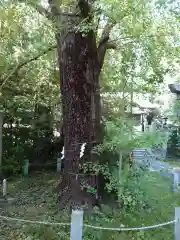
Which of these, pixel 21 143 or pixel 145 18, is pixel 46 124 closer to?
pixel 21 143

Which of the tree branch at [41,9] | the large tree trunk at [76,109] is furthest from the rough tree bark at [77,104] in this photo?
the tree branch at [41,9]

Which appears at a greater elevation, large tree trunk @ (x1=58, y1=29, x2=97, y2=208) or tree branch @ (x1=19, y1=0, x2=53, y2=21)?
tree branch @ (x1=19, y1=0, x2=53, y2=21)

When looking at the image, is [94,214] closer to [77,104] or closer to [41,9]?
[77,104]

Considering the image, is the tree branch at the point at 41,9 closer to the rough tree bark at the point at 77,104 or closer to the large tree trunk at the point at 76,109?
the rough tree bark at the point at 77,104

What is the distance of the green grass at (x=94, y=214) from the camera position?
17.4ft

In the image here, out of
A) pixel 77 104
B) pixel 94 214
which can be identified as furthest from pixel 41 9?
pixel 94 214

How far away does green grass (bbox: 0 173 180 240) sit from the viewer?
17.4ft

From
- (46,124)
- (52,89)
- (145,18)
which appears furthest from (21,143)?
(145,18)

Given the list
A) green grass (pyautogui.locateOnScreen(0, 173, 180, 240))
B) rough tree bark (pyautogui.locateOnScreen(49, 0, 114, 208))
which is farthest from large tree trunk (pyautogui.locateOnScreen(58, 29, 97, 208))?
green grass (pyautogui.locateOnScreen(0, 173, 180, 240))

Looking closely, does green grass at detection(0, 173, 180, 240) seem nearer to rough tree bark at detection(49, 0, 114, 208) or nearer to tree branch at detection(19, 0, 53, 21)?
rough tree bark at detection(49, 0, 114, 208)

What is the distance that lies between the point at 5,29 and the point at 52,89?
9.61 feet

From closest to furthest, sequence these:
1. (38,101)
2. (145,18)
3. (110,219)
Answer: (145,18)
(110,219)
(38,101)

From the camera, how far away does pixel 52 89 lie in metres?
10.5

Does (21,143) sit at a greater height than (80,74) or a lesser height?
lesser
